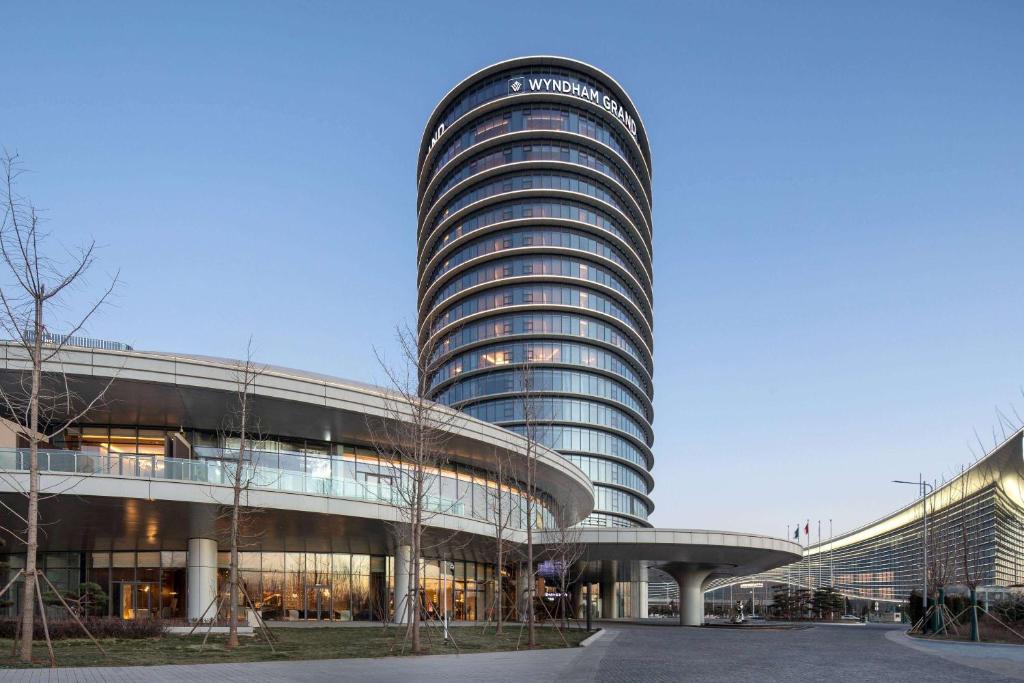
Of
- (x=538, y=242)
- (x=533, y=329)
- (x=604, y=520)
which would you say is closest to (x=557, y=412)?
(x=533, y=329)

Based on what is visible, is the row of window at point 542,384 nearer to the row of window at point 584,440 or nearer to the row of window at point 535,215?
the row of window at point 584,440

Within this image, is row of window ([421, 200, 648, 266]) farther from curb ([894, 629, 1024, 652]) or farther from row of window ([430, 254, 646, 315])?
curb ([894, 629, 1024, 652])

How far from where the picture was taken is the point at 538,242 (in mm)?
93250

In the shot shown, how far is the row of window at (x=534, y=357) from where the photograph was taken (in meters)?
91.5

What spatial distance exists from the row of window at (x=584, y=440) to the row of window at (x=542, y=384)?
3.97 m

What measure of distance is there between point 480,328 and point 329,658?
7271 centimetres

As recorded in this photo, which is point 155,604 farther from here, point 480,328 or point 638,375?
point 638,375

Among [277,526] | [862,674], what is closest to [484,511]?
[277,526]

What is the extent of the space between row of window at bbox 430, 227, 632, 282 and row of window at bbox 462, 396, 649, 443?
16.7 metres

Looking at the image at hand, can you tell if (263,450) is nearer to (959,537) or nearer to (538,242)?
(959,537)

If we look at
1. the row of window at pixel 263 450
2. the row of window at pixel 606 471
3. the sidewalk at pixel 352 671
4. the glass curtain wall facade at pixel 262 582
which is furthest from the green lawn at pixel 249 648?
the row of window at pixel 606 471

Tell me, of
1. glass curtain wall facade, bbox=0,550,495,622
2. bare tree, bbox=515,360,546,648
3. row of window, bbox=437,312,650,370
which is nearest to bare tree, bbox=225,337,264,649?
glass curtain wall facade, bbox=0,550,495,622

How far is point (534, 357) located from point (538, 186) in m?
18.8

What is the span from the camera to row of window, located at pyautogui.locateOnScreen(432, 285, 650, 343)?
9281 cm
